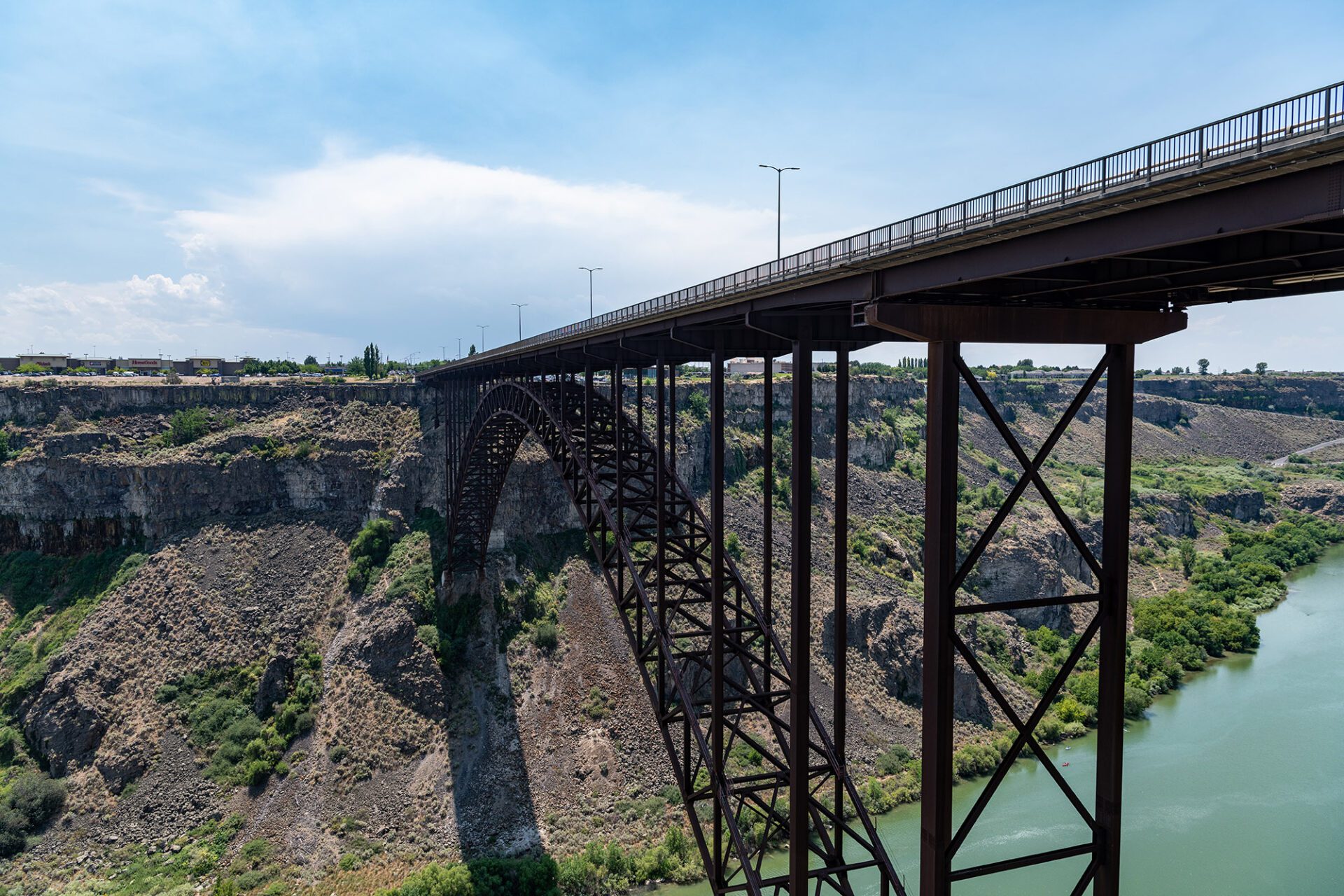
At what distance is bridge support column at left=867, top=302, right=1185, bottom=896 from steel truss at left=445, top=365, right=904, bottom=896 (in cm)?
275

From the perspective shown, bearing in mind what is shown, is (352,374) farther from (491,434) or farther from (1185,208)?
(1185,208)

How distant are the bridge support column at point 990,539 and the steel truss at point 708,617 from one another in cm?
275

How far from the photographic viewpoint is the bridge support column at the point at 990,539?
8.61 m

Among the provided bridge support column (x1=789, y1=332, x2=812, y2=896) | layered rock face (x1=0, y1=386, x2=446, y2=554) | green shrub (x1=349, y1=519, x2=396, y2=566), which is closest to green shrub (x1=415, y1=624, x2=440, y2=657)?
green shrub (x1=349, y1=519, x2=396, y2=566)

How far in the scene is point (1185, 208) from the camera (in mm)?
6520

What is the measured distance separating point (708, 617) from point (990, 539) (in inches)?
1053

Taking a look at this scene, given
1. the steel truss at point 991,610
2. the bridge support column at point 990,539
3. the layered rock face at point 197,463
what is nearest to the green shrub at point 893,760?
the steel truss at point 991,610

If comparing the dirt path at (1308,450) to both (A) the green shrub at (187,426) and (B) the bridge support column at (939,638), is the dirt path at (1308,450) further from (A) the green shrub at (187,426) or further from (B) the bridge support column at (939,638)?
(A) the green shrub at (187,426)

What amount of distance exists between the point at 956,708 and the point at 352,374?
62.8m

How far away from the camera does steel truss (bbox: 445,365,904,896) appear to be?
12.2m

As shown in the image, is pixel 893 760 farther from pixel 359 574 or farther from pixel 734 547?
pixel 359 574

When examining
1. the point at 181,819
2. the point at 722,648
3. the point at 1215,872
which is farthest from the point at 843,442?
the point at 181,819

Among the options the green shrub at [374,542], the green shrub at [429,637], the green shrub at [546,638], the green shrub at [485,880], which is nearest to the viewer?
the green shrub at [485,880]

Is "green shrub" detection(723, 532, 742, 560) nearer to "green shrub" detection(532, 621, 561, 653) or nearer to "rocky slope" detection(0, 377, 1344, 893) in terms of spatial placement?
"rocky slope" detection(0, 377, 1344, 893)
